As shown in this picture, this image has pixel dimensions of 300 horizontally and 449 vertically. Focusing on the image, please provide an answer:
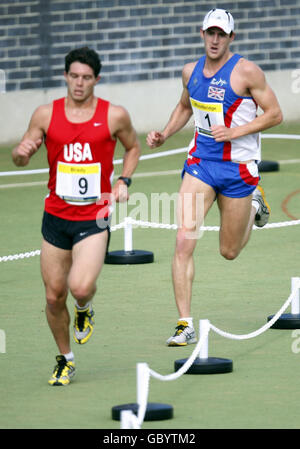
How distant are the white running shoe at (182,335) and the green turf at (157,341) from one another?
0.25 feet

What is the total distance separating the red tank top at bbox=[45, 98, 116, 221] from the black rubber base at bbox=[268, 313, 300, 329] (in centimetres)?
221

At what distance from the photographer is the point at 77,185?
23.9 feet

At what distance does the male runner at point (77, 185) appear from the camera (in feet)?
23.9

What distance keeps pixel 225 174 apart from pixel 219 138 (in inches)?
14.5

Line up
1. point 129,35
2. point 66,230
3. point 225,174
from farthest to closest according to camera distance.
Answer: point 129,35 → point 225,174 → point 66,230

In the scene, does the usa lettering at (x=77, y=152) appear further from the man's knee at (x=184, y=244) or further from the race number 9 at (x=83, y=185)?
the man's knee at (x=184, y=244)

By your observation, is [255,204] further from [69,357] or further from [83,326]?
[69,357]

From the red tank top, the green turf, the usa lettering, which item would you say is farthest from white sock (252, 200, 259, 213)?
the usa lettering

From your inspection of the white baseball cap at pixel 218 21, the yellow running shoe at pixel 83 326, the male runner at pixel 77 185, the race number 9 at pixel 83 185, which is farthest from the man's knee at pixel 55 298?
the white baseball cap at pixel 218 21

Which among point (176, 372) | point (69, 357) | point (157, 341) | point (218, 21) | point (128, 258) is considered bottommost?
point (176, 372)

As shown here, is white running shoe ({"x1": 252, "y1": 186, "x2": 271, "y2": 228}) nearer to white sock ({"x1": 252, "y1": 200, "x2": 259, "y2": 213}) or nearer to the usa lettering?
white sock ({"x1": 252, "y1": 200, "x2": 259, "y2": 213})

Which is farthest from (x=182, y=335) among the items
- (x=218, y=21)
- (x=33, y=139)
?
(x=218, y=21)
